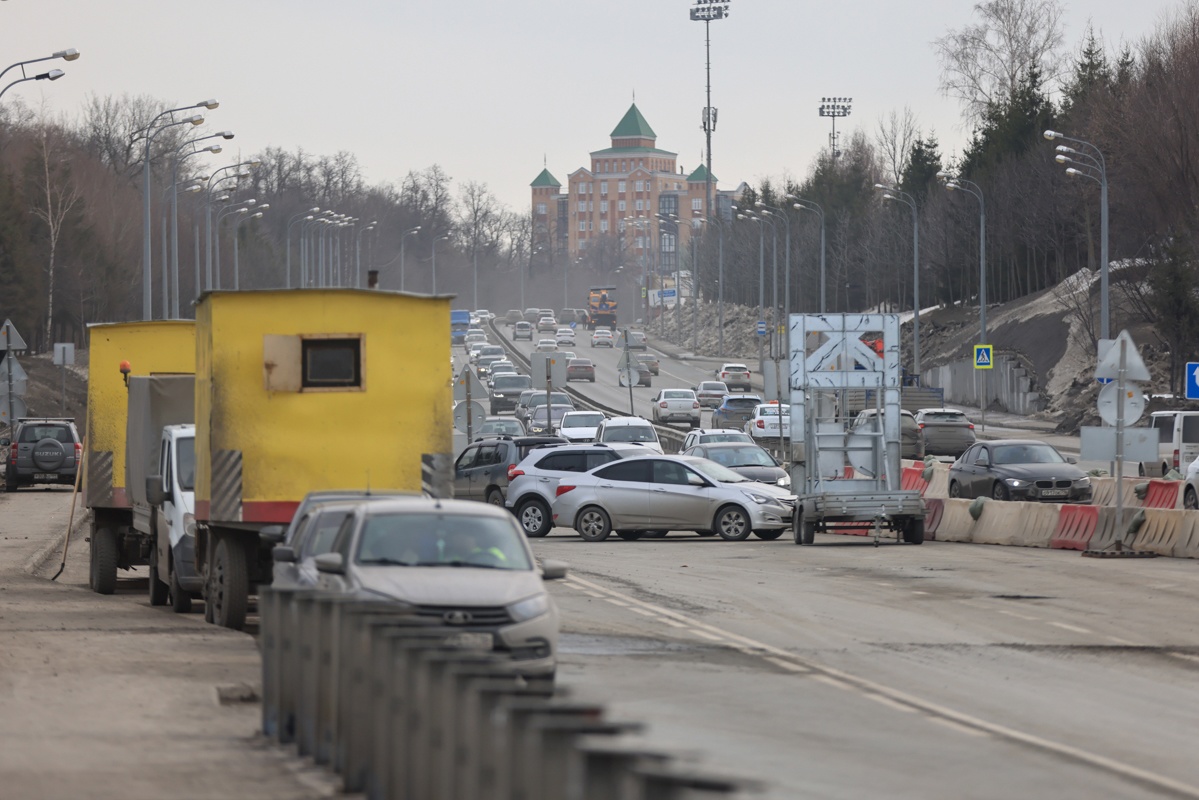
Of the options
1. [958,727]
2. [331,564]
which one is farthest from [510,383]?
[958,727]

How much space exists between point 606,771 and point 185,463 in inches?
588

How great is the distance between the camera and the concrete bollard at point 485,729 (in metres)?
6.22

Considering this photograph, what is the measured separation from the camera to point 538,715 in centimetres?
600

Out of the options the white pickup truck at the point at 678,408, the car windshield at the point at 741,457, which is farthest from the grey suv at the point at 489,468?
the white pickup truck at the point at 678,408

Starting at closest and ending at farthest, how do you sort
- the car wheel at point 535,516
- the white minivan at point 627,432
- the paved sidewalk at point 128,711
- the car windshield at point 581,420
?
1. the paved sidewalk at point 128,711
2. the car wheel at point 535,516
3. the white minivan at point 627,432
4. the car windshield at point 581,420

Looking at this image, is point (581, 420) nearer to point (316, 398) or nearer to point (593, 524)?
point (593, 524)

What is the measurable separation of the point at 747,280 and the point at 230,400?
12319 cm

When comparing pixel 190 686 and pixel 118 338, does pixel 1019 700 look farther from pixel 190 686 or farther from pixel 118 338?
pixel 118 338

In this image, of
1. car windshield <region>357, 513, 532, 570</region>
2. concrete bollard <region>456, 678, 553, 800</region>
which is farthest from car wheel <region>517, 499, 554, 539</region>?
concrete bollard <region>456, 678, 553, 800</region>

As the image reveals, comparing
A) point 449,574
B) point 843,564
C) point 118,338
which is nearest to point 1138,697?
point 449,574

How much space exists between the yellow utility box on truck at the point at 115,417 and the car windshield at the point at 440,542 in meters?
10.2

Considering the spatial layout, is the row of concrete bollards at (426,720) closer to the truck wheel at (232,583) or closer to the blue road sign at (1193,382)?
the truck wheel at (232,583)

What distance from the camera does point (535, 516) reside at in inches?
1232

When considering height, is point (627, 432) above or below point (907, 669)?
above
